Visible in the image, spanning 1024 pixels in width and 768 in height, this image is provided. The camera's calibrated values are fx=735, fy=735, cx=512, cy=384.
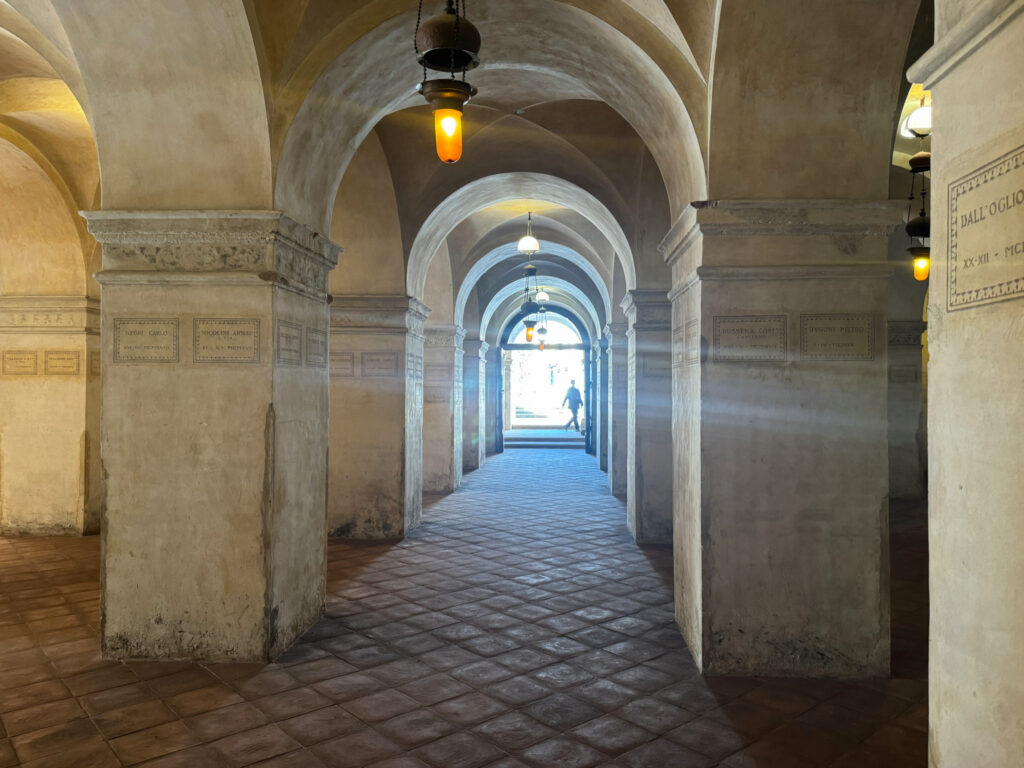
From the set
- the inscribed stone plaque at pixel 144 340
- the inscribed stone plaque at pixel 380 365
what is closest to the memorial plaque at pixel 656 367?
the inscribed stone plaque at pixel 380 365

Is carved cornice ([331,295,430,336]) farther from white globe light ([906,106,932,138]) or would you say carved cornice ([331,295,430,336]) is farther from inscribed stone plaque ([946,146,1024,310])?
inscribed stone plaque ([946,146,1024,310])

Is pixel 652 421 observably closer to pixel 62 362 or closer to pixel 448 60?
pixel 448 60

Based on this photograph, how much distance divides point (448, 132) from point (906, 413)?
1209 centimetres

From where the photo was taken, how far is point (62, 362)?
1031cm

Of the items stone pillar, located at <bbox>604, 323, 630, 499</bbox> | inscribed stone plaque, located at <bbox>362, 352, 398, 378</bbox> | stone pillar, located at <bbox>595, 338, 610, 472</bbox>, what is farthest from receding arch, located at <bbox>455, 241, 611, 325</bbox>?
inscribed stone plaque, located at <bbox>362, 352, 398, 378</bbox>

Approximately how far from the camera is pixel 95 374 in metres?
10.4

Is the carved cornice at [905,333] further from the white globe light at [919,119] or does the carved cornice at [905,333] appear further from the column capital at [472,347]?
the column capital at [472,347]

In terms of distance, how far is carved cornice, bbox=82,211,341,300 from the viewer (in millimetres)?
5473

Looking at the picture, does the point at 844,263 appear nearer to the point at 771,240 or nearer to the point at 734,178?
the point at 771,240

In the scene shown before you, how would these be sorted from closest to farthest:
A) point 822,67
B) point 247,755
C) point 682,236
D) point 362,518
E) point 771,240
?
point 247,755 → point 822,67 → point 771,240 → point 682,236 → point 362,518

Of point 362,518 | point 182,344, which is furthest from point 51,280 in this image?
point 182,344

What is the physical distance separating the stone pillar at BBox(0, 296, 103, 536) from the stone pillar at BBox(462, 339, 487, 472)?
9905 mm

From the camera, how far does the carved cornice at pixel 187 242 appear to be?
18.0 feet

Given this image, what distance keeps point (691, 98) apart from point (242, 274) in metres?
3.57
